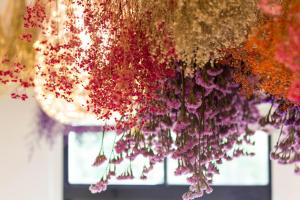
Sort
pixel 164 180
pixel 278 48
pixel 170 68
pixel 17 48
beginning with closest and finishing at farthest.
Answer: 1. pixel 278 48
2. pixel 170 68
3. pixel 17 48
4. pixel 164 180

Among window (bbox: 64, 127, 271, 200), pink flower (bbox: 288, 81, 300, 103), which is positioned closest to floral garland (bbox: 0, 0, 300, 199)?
pink flower (bbox: 288, 81, 300, 103)

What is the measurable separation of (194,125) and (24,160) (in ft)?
8.64

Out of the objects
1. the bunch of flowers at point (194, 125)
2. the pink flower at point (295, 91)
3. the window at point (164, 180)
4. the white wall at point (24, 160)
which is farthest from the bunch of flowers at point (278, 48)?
the white wall at point (24, 160)

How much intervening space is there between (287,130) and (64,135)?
8.41 feet

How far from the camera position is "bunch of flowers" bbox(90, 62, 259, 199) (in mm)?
1900

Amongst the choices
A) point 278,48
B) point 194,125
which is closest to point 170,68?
point 194,125

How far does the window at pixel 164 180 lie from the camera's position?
4.18 m

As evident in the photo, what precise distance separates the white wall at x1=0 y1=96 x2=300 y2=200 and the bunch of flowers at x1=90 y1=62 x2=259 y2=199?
2234mm

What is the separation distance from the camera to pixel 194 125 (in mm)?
1975

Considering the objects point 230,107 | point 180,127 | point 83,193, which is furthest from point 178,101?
point 83,193

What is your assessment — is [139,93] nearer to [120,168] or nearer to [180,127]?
[180,127]

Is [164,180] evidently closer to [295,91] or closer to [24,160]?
[24,160]

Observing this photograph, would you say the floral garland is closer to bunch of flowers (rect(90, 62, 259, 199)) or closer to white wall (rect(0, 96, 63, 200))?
bunch of flowers (rect(90, 62, 259, 199))

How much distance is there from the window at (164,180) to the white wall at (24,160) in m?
0.12
